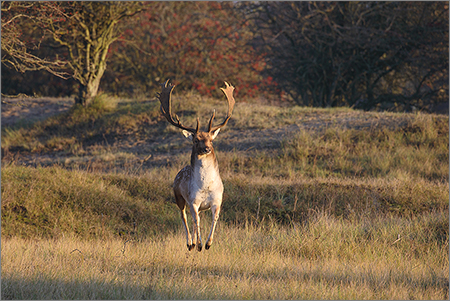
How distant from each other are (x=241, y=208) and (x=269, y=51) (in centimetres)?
1560

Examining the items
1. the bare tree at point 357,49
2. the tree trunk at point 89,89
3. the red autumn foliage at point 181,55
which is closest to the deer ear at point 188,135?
the tree trunk at point 89,89

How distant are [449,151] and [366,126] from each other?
2973 mm

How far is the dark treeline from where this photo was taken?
1883 cm

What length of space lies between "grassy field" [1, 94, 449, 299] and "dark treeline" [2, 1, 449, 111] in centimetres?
364

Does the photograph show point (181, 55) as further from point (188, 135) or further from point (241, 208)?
point (188, 135)

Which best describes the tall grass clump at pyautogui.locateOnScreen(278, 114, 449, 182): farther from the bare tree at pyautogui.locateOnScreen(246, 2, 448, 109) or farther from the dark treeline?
the dark treeline

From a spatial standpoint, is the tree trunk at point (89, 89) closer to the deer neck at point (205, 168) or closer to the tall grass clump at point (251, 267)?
the tall grass clump at point (251, 267)

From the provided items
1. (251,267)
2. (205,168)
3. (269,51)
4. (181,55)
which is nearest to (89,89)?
(181,55)

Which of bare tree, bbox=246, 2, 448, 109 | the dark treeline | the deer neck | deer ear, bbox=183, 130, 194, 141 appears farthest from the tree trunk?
the deer neck

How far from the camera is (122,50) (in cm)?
2666

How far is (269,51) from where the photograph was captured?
79.5 feet

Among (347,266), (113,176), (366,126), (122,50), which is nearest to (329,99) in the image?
(366,126)

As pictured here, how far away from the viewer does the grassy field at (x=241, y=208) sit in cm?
575

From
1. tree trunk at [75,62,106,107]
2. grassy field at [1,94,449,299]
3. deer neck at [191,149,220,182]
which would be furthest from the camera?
tree trunk at [75,62,106,107]
